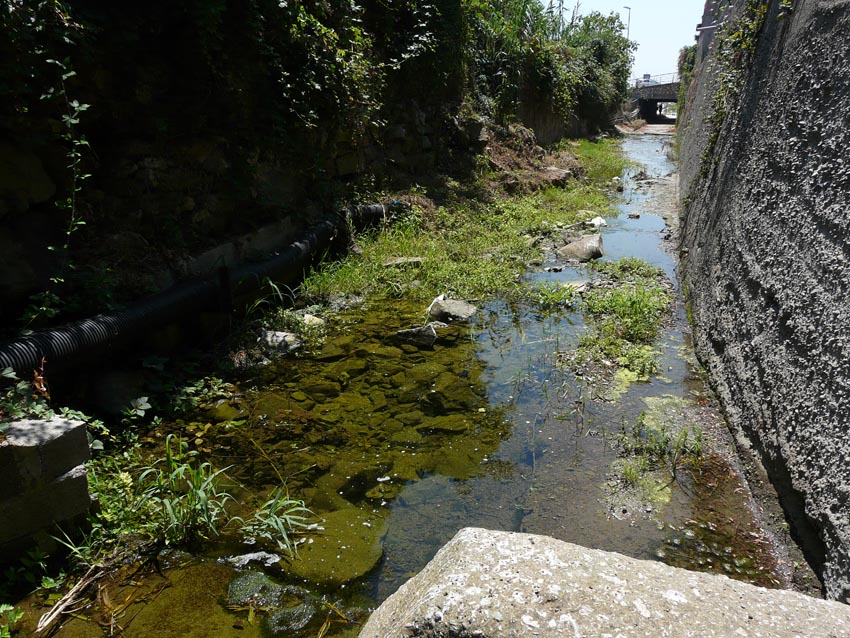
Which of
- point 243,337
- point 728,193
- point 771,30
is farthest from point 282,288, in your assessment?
point 771,30

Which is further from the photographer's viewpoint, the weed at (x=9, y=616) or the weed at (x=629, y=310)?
the weed at (x=629, y=310)

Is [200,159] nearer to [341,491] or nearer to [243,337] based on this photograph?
[243,337]

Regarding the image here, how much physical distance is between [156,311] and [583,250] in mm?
5500

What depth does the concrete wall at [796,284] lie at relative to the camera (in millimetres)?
2449

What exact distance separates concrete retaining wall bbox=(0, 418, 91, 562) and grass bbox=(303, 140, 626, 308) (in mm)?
3331

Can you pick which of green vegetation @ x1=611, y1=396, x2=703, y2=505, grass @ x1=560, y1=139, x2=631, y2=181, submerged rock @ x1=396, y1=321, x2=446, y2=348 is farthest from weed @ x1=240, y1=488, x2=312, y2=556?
grass @ x1=560, y1=139, x2=631, y2=181

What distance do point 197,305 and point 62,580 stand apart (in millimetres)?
2522

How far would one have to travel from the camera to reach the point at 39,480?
2.62 metres

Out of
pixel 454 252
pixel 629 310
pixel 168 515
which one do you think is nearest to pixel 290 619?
pixel 168 515

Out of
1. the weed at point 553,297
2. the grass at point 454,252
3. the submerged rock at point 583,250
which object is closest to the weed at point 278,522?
the grass at point 454,252

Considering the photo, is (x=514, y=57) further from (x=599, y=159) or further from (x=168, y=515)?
(x=168, y=515)

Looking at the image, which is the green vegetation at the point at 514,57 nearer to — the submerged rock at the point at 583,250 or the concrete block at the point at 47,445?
the submerged rock at the point at 583,250

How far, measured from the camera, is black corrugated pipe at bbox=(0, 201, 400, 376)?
11.0 ft

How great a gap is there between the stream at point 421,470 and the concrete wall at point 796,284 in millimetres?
348
